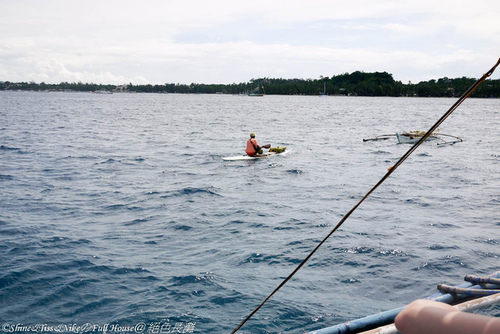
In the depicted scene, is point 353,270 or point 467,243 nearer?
point 353,270

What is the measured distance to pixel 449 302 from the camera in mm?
3916

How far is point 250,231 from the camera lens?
13.5 metres

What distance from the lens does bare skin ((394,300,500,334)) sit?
1.53 m

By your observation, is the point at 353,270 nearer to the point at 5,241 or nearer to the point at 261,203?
the point at 261,203

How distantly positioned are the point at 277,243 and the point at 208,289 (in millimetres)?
3439

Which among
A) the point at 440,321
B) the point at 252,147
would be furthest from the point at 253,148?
the point at 440,321

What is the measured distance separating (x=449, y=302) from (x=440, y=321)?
2596 mm

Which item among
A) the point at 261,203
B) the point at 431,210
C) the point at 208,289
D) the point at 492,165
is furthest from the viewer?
the point at 492,165

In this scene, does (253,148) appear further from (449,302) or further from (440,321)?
(440,321)

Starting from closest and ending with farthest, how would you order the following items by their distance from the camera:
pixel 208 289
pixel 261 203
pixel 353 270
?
pixel 208 289 < pixel 353 270 < pixel 261 203

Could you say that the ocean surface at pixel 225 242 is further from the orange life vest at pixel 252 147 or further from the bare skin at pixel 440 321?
the bare skin at pixel 440 321

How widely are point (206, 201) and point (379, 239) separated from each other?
7.33 meters

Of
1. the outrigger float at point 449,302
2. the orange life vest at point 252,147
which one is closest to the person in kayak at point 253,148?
the orange life vest at point 252,147

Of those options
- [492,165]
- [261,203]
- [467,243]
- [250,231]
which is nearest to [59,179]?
[261,203]
